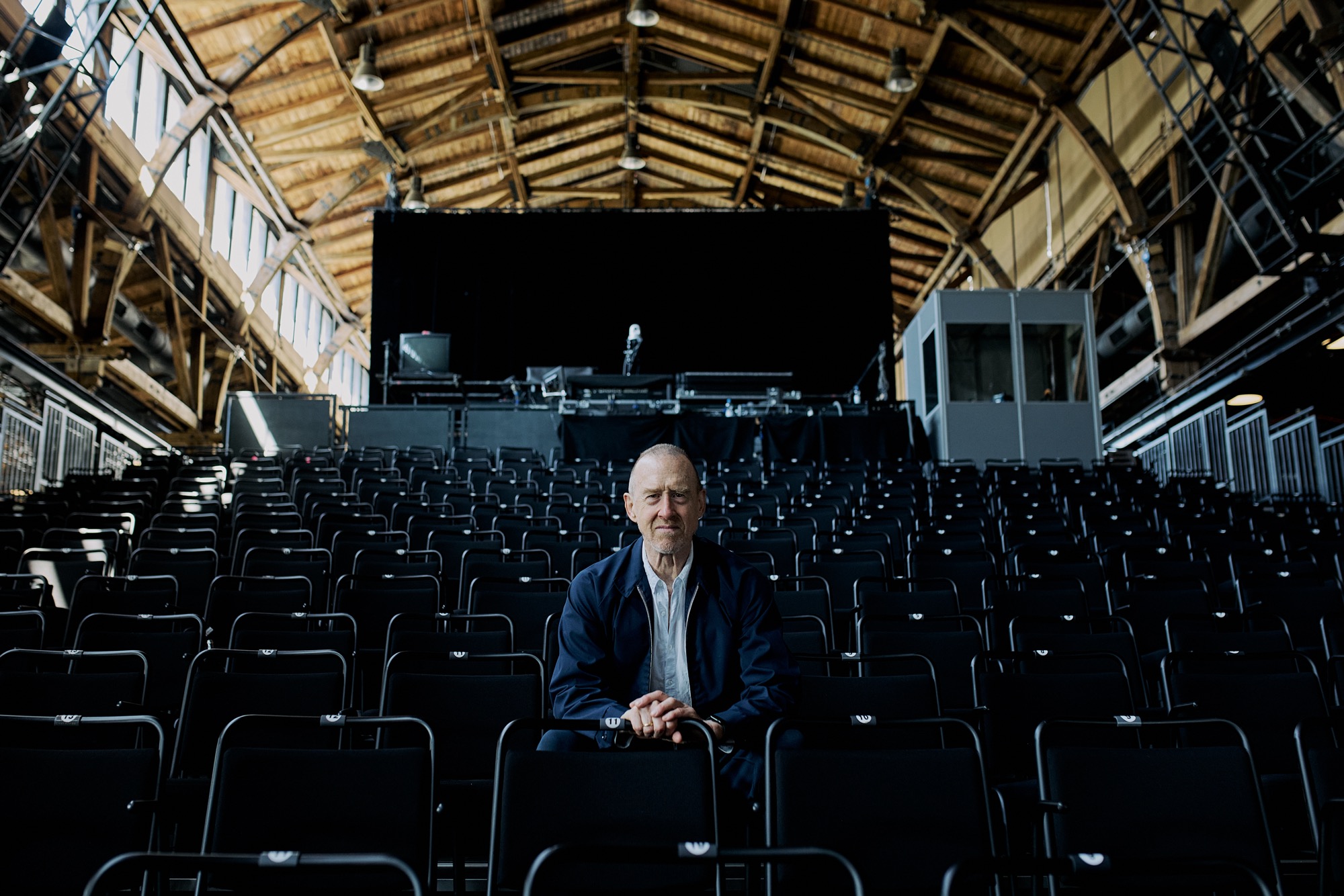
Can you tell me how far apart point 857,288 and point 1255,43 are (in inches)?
320

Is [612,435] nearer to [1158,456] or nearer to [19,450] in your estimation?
[19,450]

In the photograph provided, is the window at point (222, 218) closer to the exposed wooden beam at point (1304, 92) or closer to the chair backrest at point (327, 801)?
the exposed wooden beam at point (1304, 92)

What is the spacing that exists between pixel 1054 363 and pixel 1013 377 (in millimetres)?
613

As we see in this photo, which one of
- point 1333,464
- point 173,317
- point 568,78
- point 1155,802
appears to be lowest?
point 1155,802

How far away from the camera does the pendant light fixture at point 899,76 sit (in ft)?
54.3

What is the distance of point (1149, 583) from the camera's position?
616cm

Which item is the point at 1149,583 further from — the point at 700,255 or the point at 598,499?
the point at 700,255

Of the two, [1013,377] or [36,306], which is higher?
[36,306]

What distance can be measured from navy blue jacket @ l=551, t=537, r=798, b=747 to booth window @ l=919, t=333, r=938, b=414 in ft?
37.6

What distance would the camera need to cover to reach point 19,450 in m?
10.8

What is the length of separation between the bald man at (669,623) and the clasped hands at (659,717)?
191 mm

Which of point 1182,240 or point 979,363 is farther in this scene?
point 1182,240

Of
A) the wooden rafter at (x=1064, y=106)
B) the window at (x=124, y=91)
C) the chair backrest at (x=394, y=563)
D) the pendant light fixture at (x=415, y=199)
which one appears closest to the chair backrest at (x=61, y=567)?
the chair backrest at (x=394, y=563)

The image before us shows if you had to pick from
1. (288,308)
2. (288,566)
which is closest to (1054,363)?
(288,566)
